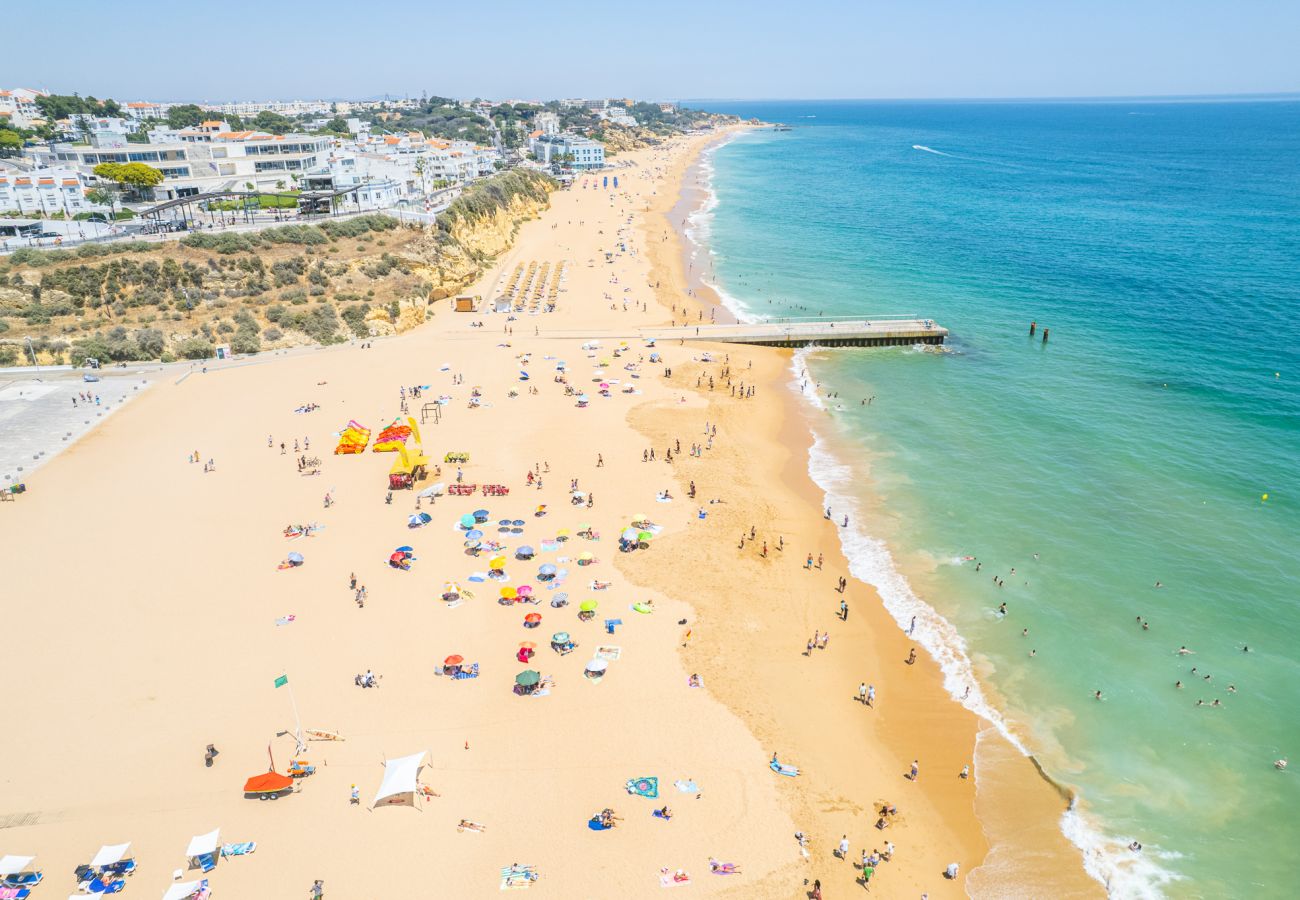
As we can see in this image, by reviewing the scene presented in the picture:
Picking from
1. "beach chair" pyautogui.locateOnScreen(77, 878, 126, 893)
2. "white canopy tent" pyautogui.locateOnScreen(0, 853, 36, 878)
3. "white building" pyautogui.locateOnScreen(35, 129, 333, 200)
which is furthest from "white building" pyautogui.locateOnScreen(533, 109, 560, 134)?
"beach chair" pyautogui.locateOnScreen(77, 878, 126, 893)

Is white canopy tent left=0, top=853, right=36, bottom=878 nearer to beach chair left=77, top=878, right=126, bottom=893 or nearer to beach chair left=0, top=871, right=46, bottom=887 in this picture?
beach chair left=0, top=871, right=46, bottom=887

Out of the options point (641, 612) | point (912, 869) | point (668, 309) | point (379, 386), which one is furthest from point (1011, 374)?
point (379, 386)

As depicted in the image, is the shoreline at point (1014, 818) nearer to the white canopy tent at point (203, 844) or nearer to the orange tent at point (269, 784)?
the orange tent at point (269, 784)

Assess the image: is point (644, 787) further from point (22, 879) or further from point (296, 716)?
point (22, 879)

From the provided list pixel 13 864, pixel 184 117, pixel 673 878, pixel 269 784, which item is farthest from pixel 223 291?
pixel 184 117

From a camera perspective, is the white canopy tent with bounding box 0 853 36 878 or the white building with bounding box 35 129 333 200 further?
the white building with bounding box 35 129 333 200

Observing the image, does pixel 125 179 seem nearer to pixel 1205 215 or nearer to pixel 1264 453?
pixel 1264 453
